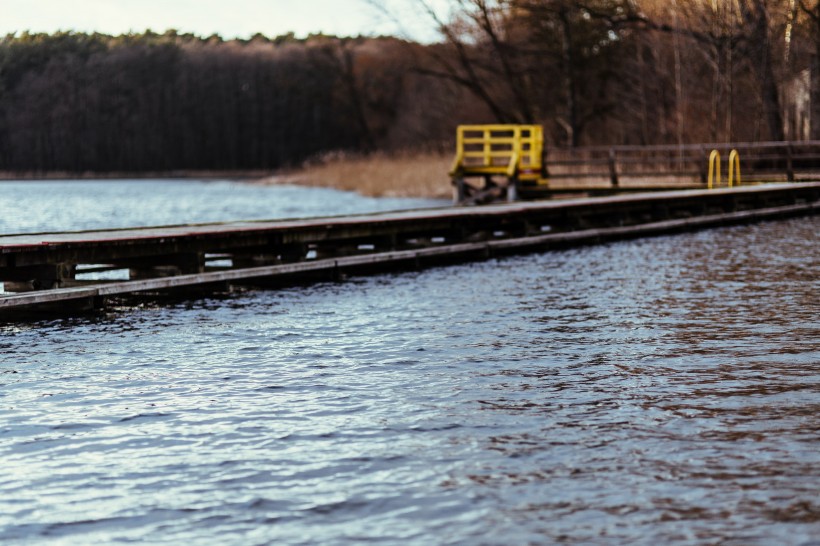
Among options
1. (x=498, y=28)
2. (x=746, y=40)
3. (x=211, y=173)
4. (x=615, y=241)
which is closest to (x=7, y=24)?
(x=615, y=241)

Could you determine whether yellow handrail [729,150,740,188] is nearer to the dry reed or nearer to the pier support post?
the dry reed

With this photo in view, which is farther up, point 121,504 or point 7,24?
point 7,24

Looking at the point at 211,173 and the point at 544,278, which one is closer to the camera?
the point at 544,278

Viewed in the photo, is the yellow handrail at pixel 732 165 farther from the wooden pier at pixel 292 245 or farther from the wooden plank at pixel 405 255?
the wooden pier at pixel 292 245

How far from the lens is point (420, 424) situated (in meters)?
7.59

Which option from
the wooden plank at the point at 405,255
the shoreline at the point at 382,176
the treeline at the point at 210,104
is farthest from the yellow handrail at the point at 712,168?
the treeline at the point at 210,104

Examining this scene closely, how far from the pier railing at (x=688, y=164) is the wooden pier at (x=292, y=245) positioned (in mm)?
8159

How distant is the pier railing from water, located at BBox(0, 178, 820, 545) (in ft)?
72.5

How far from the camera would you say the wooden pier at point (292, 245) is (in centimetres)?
1359

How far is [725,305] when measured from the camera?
43.2 ft

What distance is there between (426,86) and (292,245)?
7213cm

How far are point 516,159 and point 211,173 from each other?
242ft

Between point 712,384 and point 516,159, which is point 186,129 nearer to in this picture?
point 516,159

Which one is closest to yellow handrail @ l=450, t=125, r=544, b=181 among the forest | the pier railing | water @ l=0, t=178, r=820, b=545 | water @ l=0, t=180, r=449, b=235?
the pier railing
